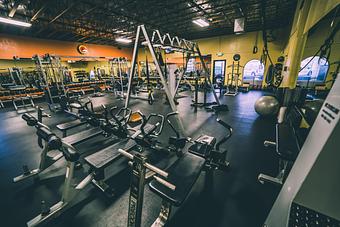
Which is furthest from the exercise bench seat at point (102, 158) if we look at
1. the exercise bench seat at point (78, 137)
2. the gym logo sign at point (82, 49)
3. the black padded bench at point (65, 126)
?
the gym logo sign at point (82, 49)

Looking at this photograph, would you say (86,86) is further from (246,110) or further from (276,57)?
(276,57)

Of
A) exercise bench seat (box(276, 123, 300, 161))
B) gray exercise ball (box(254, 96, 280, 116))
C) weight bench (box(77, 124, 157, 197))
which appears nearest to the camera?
exercise bench seat (box(276, 123, 300, 161))

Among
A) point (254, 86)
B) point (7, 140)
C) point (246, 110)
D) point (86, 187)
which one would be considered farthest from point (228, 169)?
Result: point (254, 86)

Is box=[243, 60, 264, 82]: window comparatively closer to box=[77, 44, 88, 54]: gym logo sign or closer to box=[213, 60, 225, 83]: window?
box=[213, 60, 225, 83]: window

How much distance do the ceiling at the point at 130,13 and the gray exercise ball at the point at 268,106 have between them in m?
2.24

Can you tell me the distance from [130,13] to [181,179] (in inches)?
300

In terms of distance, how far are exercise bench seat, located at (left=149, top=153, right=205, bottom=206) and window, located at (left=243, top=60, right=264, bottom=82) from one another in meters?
10.8

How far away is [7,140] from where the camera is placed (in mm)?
3707

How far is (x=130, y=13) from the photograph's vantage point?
261 inches

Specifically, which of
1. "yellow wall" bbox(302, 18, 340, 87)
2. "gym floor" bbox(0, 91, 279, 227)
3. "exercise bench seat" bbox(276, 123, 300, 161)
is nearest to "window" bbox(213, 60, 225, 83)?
"yellow wall" bbox(302, 18, 340, 87)

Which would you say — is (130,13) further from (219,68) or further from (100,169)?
(219,68)

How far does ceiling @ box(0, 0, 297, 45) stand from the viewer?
5.57 meters

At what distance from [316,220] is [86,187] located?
2454 millimetres

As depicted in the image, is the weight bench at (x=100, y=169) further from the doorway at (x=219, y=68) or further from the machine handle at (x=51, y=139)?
the doorway at (x=219, y=68)
